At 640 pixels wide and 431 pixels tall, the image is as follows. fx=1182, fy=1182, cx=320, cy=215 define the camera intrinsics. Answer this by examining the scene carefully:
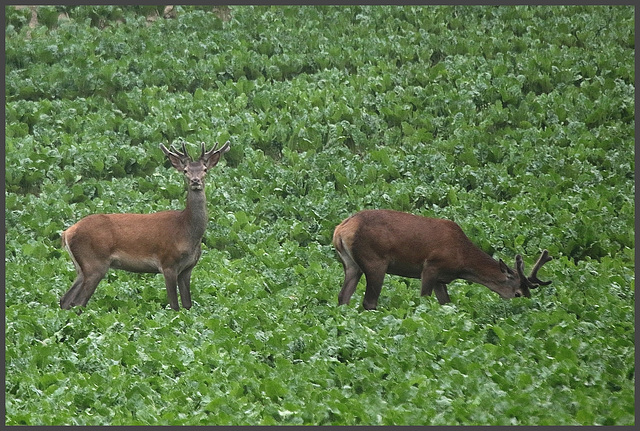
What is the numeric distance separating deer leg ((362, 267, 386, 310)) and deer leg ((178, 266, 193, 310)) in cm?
230

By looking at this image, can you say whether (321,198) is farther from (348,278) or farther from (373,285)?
(373,285)

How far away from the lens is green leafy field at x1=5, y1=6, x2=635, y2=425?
11.3m

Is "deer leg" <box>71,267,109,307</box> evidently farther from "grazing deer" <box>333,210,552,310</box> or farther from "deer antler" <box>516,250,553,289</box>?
"deer antler" <box>516,250,553,289</box>

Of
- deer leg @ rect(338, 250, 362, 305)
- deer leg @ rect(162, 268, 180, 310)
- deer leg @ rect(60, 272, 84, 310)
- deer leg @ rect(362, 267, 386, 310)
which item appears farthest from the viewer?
deer leg @ rect(60, 272, 84, 310)

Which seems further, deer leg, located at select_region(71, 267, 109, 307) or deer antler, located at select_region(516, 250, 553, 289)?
deer leg, located at select_region(71, 267, 109, 307)

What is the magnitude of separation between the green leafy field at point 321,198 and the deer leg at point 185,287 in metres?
0.29

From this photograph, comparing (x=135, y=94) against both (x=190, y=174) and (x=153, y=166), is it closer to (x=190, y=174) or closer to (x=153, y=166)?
(x=153, y=166)

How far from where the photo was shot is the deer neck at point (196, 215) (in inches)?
597

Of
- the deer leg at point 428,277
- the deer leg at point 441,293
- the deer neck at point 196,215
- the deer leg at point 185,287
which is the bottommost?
the deer leg at point 185,287

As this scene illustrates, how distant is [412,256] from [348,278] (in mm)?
876

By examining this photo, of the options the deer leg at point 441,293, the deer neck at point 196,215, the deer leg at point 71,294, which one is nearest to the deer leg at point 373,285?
the deer leg at point 441,293

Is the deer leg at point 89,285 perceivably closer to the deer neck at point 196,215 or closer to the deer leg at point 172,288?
the deer leg at point 172,288

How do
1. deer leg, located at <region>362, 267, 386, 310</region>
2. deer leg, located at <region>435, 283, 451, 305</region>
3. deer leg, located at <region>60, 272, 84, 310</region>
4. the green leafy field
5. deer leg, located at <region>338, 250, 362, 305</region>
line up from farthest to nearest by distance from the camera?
deer leg, located at <region>435, 283, 451, 305</region>, deer leg, located at <region>60, 272, 84, 310</region>, deer leg, located at <region>338, 250, 362, 305</region>, deer leg, located at <region>362, 267, 386, 310</region>, the green leafy field

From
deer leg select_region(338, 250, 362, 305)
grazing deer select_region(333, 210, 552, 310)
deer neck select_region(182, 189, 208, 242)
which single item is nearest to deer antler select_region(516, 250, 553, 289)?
grazing deer select_region(333, 210, 552, 310)
